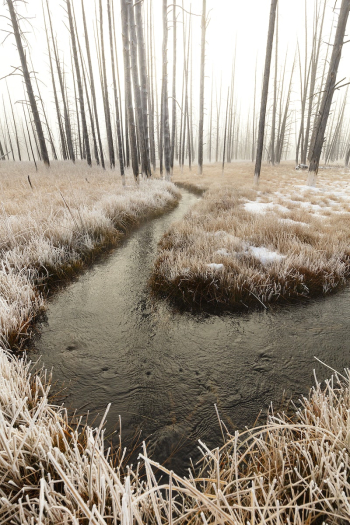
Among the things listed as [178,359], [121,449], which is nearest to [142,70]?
[178,359]

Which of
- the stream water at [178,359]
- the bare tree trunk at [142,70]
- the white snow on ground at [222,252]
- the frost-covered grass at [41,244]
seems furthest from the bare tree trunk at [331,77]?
the stream water at [178,359]

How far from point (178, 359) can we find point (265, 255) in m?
2.46

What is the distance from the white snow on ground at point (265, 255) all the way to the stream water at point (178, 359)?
2.90 ft

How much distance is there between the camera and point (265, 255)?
13.2 feet

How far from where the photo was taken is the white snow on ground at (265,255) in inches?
152

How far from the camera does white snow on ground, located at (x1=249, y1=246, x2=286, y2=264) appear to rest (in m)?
3.85

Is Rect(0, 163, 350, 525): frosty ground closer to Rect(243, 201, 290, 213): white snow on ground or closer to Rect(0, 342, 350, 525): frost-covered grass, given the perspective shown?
Rect(0, 342, 350, 525): frost-covered grass

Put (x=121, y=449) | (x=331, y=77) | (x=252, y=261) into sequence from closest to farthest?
(x=121, y=449) < (x=252, y=261) < (x=331, y=77)

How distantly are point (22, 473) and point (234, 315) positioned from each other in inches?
94.0

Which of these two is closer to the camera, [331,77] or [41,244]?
[41,244]

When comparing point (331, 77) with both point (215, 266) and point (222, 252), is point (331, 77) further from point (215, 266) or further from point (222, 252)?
point (215, 266)

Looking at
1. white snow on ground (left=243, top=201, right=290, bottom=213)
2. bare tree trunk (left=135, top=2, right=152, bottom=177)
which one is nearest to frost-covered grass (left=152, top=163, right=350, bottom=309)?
white snow on ground (left=243, top=201, right=290, bottom=213)

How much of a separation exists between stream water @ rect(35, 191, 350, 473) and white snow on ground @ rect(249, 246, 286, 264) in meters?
0.88

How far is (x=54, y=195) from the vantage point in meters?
7.79
